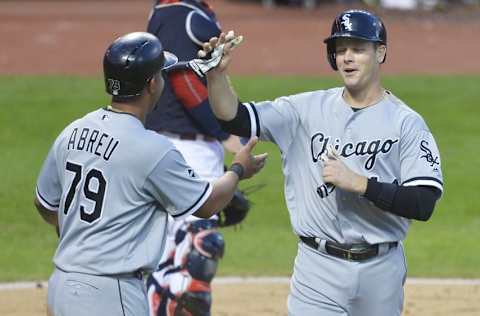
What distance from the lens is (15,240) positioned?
970cm

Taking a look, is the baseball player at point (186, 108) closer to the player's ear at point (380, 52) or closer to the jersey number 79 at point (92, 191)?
the player's ear at point (380, 52)

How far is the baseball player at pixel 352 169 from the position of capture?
5.10m

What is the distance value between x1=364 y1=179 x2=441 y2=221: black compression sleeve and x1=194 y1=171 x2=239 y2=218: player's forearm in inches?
21.0

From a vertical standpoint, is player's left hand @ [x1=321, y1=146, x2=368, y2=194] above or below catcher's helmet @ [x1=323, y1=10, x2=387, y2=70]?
below

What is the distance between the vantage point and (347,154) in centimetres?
513

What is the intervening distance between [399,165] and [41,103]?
9802 millimetres

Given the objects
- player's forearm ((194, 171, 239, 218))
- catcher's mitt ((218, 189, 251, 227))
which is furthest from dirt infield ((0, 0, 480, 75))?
player's forearm ((194, 171, 239, 218))

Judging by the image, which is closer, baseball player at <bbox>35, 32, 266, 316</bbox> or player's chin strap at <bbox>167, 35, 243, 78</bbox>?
baseball player at <bbox>35, 32, 266, 316</bbox>

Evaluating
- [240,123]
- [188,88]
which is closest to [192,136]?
[188,88]

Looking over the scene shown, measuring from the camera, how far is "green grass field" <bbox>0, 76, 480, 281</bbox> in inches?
359

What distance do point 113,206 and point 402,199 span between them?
1143mm

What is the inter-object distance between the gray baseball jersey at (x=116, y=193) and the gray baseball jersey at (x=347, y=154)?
0.65 meters

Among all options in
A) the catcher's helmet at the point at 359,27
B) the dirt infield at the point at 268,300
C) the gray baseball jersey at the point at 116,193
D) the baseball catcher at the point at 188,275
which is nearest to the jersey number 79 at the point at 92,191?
the gray baseball jersey at the point at 116,193

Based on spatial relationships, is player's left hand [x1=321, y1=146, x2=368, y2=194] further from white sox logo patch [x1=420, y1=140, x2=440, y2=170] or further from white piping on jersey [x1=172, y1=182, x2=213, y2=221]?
white piping on jersey [x1=172, y1=182, x2=213, y2=221]
